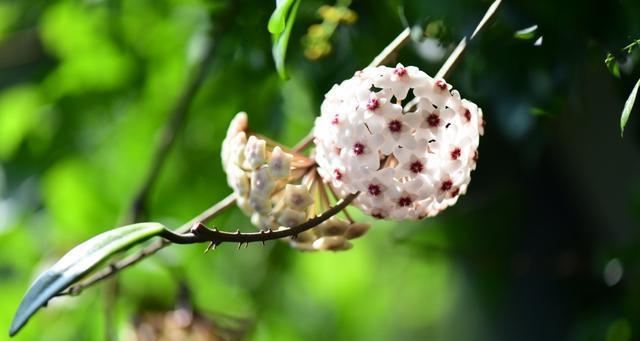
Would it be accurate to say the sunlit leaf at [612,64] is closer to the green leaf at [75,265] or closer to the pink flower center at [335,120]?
the pink flower center at [335,120]

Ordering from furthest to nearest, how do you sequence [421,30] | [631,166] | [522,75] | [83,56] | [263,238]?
[83,56] < [631,166] < [522,75] < [421,30] < [263,238]

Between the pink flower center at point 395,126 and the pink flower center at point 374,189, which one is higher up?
the pink flower center at point 395,126

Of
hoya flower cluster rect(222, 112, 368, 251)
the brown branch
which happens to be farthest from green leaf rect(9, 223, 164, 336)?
hoya flower cluster rect(222, 112, 368, 251)

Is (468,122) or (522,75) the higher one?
(468,122)

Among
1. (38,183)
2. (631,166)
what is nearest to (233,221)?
(38,183)

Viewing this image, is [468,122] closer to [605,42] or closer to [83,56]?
[605,42]

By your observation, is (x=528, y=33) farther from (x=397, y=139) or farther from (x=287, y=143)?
(x=287, y=143)

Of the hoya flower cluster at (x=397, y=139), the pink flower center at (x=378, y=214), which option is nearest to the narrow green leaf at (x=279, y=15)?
the hoya flower cluster at (x=397, y=139)
